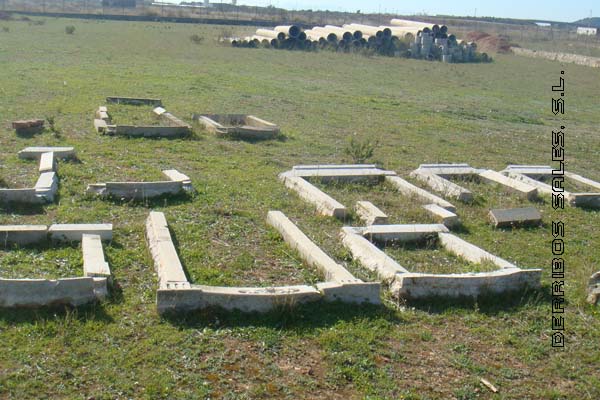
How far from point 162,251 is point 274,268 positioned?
1.05m

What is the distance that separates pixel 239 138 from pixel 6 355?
793 centimetres

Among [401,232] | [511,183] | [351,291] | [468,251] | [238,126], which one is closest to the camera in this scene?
[351,291]

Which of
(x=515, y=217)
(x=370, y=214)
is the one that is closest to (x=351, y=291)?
(x=370, y=214)

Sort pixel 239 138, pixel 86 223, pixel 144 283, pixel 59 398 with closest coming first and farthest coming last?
pixel 59 398, pixel 144 283, pixel 86 223, pixel 239 138

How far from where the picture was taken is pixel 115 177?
918 cm

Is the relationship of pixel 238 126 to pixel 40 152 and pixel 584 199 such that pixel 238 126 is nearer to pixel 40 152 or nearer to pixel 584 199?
pixel 40 152

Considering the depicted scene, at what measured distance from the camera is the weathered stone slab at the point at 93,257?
18.4 feet

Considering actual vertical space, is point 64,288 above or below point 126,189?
below

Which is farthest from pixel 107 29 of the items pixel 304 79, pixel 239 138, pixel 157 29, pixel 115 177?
pixel 115 177

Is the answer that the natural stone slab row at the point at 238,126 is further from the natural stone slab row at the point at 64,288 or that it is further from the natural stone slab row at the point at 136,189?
the natural stone slab row at the point at 64,288

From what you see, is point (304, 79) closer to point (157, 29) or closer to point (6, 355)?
point (6, 355)

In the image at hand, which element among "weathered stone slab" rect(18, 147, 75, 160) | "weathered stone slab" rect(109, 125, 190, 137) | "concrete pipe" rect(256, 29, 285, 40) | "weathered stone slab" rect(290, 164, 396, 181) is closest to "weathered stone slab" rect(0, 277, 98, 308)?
"weathered stone slab" rect(290, 164, 396, 181)

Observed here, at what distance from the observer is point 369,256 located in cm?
653

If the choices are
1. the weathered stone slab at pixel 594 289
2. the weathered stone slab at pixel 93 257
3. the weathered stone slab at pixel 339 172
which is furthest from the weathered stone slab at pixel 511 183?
the weathered stone slab at pixel 93 257
